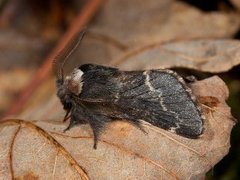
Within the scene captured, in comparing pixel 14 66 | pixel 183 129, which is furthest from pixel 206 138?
pixel 14 66

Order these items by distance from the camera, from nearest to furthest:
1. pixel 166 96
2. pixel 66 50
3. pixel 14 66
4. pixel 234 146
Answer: pixel 166 96 < pixel 66 50 < pixel 234 146 < pixel 14 66

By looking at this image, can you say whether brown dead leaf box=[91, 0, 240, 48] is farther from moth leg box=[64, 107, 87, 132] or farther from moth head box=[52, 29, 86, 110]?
moth leg box=[64, 107, 87, 132]

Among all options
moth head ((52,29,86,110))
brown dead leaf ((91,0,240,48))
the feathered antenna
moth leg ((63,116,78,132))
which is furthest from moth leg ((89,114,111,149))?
brown dead leaf ((91,0,240,48))

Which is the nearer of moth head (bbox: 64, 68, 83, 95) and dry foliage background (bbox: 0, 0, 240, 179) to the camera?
dry foliage background (bbox: 0, 0, 240, 179)

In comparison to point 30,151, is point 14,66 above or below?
below

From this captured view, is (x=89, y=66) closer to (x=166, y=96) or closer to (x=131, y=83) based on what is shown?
(x=131, y=83)

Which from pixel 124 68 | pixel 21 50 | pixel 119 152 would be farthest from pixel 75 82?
pixel 21 50

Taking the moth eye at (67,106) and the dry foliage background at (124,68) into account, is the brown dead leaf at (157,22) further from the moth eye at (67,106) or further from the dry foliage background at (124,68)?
the moth eye at (67,106)

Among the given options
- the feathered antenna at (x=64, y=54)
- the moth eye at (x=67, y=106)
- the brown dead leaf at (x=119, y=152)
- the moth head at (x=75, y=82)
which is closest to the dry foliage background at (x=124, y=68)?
the brown dead leaf at (x=119, y=152)
